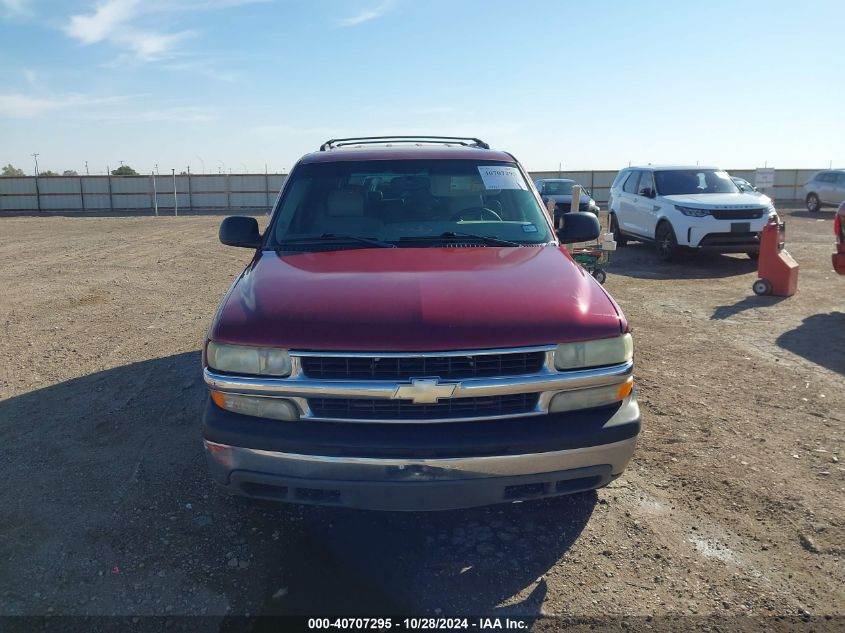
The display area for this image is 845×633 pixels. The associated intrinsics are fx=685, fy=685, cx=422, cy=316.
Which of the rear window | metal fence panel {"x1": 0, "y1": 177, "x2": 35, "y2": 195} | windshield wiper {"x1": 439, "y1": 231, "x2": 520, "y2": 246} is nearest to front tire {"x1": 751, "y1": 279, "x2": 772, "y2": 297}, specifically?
the rear window

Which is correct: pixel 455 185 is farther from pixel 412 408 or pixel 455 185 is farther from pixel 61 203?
pixel 61 203

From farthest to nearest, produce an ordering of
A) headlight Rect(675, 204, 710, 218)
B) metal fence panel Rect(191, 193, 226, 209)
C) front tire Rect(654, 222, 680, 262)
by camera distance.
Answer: metal fence panel Rect(191, 193, 226, 209), front tire Rect(654, 222, 680, 262), headlight Rect(675, 204, 710, 218)

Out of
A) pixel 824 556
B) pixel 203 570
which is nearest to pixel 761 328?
pixel 824 556

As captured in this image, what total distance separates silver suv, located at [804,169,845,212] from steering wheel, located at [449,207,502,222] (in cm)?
2527

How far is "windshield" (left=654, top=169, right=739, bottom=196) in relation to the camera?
1288 cm

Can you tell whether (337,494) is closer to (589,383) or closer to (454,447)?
(454,447)

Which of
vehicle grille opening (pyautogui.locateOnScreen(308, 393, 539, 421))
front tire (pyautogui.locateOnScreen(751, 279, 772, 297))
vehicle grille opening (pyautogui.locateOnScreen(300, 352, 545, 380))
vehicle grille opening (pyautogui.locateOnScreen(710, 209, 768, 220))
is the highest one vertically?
vehicle grille opening (pyautogui.locateOnScreen(710, 209, 768, 220))

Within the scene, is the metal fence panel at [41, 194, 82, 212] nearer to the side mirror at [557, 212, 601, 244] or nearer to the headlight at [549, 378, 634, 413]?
the side mirror at [557, 212, 601, 244]

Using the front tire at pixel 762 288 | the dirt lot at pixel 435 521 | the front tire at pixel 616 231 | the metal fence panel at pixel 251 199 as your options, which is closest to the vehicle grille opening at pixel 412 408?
the dirt lot at pixel 435 521

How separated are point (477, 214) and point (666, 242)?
30.0ft

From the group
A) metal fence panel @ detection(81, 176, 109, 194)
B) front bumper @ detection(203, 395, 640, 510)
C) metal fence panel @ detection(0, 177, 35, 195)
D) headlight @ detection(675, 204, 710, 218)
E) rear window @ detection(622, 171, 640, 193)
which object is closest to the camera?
front bumper @ detection(203, 395, 640, 510)

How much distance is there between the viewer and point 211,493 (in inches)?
150

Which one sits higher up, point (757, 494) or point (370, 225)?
point (370, 225)

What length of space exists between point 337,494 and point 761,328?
6228 millimetres
